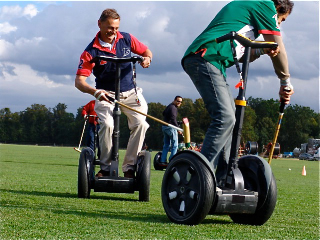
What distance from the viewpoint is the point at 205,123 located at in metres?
110

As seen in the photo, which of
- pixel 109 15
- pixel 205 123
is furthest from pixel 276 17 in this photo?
pixel 205 123

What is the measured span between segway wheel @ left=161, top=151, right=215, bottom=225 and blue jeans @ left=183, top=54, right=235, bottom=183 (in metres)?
0.22

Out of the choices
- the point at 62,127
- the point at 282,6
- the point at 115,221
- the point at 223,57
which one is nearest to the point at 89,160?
the point at 115,221

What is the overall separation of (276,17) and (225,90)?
32.1 inches

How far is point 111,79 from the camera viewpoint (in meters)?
6.98

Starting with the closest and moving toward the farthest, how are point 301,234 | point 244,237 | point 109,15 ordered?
1. point 244,237
2. point 301,234
3. point 109,15

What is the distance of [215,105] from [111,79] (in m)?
2.62

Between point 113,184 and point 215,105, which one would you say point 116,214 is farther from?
point 215,105

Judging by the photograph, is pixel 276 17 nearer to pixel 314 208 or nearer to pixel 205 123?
pixel 314 208

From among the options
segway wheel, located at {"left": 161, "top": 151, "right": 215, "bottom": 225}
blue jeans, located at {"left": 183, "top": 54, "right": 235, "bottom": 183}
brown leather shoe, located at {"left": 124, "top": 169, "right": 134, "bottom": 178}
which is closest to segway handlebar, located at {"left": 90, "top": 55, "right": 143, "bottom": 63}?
brown leather shoe, located at {"left": 124, "top": 169, "right": 134, "bottom": 178}

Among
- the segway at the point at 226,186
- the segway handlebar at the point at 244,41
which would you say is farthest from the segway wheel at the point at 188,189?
the segway handlebar at the point at 244,41

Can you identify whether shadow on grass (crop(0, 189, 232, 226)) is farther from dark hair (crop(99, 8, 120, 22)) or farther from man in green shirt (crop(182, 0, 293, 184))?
dark hair (crop(99, 8, 120, 22))

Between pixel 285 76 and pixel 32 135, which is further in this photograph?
pixel 32 135

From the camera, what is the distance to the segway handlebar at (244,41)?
4.46 metres
